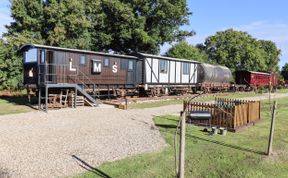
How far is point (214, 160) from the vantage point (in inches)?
415

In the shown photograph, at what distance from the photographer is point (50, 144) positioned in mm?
11930

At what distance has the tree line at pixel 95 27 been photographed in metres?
36.4

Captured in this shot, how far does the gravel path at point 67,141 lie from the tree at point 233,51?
5832 centimetres

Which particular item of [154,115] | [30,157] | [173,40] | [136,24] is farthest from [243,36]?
[30,157]

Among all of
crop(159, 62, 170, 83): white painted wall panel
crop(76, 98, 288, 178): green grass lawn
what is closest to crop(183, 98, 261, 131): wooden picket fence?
crop(76, 98, 288, 178): green grass lawn

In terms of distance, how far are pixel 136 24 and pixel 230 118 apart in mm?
32351

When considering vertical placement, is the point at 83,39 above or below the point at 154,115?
above

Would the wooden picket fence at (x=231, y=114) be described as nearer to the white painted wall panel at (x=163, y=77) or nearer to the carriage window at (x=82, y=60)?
the carriage window at (x=82, y=60)

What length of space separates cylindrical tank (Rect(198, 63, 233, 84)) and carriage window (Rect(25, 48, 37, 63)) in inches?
915

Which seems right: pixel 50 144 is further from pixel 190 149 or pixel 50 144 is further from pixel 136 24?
pixel 136 24

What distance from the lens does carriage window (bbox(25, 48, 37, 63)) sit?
23211 millimetres

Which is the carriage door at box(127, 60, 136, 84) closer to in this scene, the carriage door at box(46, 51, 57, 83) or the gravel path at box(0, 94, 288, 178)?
the carriage door at box(46, 51, 57, 83)

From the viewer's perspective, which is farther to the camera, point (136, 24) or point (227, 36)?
point (227, 36)

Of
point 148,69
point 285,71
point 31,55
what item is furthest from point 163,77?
point 285,71
